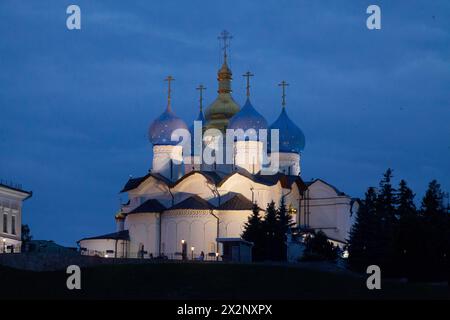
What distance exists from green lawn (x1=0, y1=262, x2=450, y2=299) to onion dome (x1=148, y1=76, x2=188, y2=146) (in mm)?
18095

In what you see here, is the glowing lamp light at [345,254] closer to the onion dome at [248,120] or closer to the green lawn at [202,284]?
the onion dome at [248,120]

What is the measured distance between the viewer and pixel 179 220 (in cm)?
8044

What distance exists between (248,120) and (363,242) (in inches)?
413

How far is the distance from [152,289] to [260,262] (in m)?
7.34

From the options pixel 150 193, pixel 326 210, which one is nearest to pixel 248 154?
pixel 150 193

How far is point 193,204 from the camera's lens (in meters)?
80.8

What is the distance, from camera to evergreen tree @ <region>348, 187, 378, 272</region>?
74500mm

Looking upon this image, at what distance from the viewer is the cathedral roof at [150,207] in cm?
8194

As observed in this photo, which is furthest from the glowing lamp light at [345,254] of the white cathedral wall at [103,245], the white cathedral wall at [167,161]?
the white cathedral wall at [103,245]

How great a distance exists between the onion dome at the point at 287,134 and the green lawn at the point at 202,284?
18256mm

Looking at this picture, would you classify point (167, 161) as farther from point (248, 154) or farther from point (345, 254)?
point (345, 254)

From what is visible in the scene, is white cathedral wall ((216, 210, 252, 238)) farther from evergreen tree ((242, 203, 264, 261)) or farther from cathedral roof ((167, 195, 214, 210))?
evergreen tree ((242, 203, 264, 261))

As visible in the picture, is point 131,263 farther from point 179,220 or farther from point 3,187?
point 179,220
